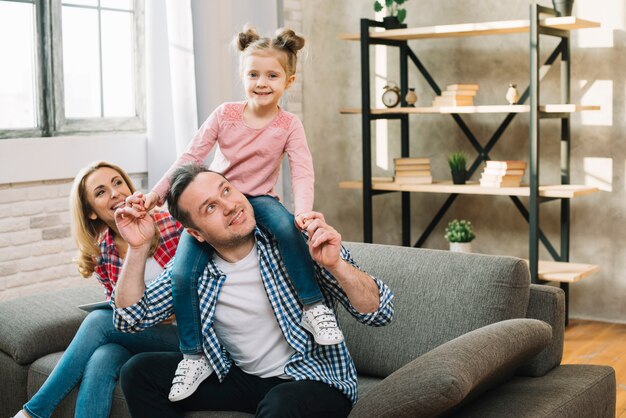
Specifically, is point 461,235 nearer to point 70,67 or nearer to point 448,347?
point 70,67

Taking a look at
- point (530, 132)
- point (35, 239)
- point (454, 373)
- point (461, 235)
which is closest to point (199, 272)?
point (454, 373)

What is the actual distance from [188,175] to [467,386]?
2.93 ft

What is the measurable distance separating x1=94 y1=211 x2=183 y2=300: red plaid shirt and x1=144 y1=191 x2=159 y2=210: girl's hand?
0.37 m

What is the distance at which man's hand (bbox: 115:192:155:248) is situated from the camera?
2232 millimetres

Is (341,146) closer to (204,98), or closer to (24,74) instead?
(204,98)

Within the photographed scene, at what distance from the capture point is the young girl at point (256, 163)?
2.23 meters

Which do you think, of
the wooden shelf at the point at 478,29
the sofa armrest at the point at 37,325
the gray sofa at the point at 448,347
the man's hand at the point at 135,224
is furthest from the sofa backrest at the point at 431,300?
the wooden shelf at the point at 478,29

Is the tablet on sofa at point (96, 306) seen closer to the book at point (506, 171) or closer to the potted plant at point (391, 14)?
the book at point (506, 171)

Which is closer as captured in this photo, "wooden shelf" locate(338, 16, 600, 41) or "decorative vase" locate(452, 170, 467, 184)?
"wooden shelf" locate(338, 16, 600, 41)

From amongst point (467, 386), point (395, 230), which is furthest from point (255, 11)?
point (467, 386)

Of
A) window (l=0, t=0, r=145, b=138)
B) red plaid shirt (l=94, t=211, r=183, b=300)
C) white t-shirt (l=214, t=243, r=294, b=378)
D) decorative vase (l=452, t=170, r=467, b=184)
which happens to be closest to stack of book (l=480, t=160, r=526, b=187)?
decorative vase (l=452, t=170, r=467, b=184)

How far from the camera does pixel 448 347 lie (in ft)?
6.43

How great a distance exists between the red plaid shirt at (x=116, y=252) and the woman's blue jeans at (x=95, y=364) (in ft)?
0.38

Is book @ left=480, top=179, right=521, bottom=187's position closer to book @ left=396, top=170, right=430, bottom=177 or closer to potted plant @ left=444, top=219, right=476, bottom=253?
potted plant @ left=444, top=219, right=476, bottom=253
